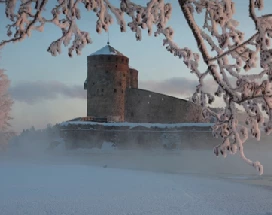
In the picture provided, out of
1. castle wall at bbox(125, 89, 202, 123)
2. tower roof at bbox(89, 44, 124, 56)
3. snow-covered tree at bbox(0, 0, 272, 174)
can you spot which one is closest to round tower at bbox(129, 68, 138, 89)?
castle wall at bbox(125, 89, 202, 123)

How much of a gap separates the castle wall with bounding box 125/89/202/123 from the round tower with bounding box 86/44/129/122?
0.86 m

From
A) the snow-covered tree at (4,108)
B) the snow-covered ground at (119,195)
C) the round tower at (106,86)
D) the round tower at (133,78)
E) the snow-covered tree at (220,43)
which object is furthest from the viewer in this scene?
the round tower at (133,78)

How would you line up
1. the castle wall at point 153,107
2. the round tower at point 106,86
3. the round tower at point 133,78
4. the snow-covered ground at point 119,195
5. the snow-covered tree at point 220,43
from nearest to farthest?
the snow-covered tree at point 220,43
the snow-covered ground at point 119,195
the round tower at point 106,86
the castle wall at point 153,107
the round tower at point 133,78

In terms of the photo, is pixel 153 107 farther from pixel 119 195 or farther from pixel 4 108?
pixel 119 195

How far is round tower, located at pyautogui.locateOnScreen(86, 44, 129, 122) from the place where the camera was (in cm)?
3659

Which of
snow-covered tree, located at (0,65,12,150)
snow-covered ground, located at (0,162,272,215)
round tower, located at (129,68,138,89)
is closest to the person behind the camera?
snow-covered ground, located at (0,162,272,215)

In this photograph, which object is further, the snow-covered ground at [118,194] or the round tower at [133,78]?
the round tower at [133,78]

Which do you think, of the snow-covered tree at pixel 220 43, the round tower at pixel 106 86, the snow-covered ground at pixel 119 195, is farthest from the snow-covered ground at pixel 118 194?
the round tower at pixel 106 86

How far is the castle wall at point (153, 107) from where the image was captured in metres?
37.0

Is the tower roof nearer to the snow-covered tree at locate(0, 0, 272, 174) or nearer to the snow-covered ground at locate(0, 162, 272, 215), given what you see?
the snow-covered ground at locate(0, 162, 272, 215)

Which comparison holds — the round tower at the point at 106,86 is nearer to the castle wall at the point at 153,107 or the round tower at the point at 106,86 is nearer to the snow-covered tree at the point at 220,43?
the castle wall at the point at 153,107

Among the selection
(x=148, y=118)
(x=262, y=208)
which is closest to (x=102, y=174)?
(x=262, y=208)

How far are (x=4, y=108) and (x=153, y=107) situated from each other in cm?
1307

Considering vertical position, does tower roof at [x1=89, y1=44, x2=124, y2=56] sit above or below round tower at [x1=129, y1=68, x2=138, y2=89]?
above
